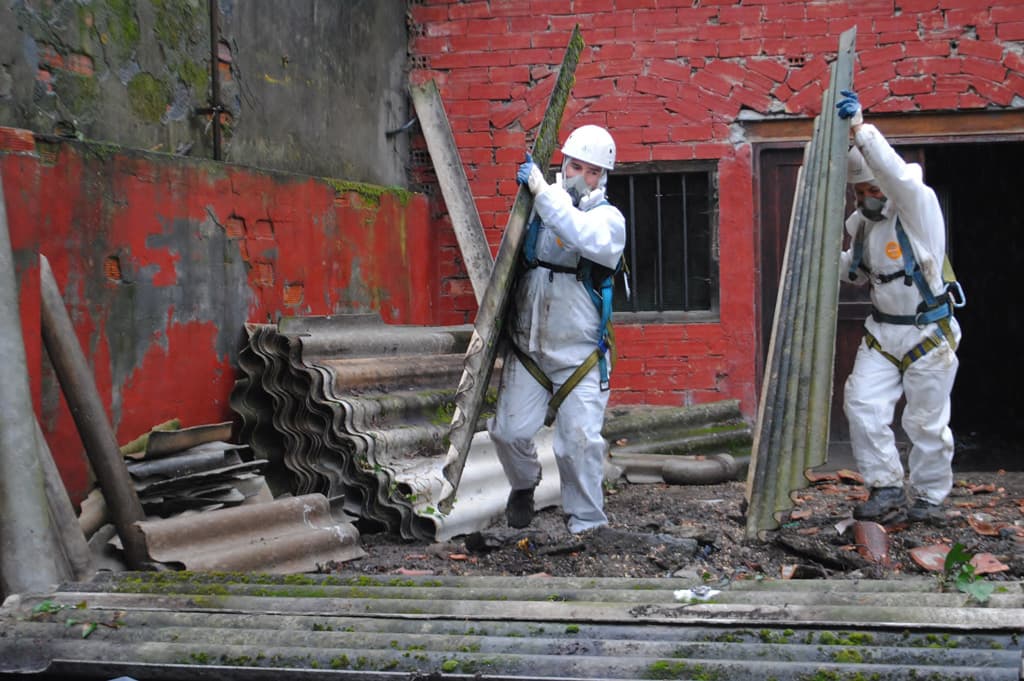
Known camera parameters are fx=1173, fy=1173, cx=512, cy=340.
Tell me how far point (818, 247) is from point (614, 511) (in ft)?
6.34

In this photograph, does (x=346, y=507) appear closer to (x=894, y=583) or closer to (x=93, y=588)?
(x=93, y=588)

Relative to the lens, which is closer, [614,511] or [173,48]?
[173,48]

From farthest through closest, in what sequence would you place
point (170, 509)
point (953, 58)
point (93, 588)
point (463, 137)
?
point (463, 137), point (953, 58), point (170, 509), point (93, 588)

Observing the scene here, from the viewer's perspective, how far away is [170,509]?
16.8 feet

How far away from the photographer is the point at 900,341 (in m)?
5.80

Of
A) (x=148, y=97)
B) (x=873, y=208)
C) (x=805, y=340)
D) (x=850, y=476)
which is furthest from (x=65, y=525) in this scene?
(x=850, y=476)

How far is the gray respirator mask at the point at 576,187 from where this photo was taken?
5.68 m

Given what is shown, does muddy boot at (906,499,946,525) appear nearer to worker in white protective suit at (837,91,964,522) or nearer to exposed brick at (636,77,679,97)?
worker in white protective suit at (837,91,964,522)

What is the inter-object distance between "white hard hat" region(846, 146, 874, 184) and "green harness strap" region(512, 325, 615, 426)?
1.48 meters

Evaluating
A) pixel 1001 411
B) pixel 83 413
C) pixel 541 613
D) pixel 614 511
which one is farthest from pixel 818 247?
pixel 1001 411

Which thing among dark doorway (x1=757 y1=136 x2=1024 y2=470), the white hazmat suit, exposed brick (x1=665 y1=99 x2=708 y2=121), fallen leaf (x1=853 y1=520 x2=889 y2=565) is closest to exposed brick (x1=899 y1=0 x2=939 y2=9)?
exposed brick (x1=665 y1=99 x2=708 y2=121)

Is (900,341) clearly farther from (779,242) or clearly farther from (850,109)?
(779,242)

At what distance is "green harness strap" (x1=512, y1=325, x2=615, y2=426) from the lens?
552 centimetres

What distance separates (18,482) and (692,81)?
20.5 feet
